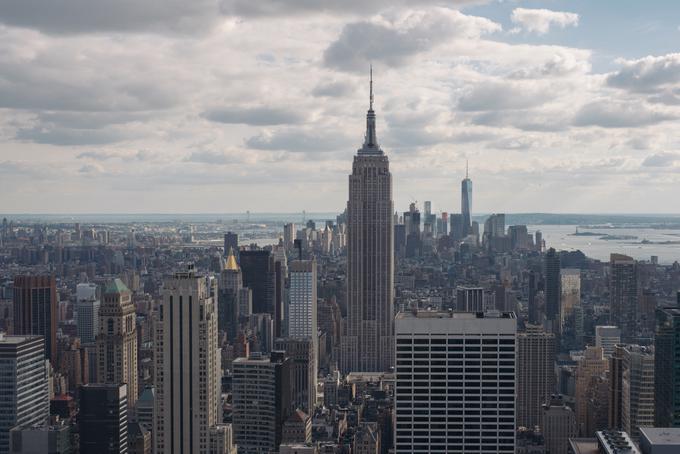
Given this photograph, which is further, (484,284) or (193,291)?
(484,284)

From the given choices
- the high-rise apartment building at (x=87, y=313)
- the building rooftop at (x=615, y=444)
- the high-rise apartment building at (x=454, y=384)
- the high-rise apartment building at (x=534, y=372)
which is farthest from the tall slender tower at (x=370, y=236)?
the building rooftop at (x=615, y=444)

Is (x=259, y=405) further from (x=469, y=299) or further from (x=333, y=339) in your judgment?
(x=333, y=339)

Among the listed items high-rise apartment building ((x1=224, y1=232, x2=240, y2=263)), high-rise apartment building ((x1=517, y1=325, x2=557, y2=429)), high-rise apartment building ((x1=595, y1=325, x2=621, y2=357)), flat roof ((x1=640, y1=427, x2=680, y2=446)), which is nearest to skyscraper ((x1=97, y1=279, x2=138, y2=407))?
high-rise apartment building ((x1=517, y1=325, x2=557, y2=429))

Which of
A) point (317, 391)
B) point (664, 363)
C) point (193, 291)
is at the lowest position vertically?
point (317, 391)

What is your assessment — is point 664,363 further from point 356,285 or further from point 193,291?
point 356,285

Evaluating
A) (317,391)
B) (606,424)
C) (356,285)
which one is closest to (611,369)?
(606,424)

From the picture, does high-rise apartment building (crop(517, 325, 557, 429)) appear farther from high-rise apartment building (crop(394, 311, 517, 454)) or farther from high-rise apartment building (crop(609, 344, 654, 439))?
high-rise apartment building (crop(394, 311, 517, 454))

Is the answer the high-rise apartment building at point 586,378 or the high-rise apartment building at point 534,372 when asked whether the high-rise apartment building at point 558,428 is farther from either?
the high-rise apartment building at point 534,372
